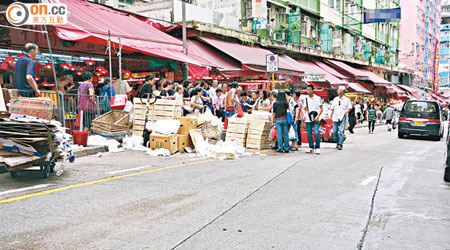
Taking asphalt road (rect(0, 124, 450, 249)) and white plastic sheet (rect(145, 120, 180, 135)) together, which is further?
white plastic sheet (rect(145, 120, 180, 135))

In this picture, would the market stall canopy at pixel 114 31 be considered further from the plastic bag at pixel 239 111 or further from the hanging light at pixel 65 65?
the plastic bag at pixel 239 111

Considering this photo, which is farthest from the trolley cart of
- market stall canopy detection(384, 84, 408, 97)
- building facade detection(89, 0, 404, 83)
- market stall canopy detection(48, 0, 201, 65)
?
market stall canopy detection(384, 84, 408, 97)

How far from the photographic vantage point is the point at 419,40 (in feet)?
218

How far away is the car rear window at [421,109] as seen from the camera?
709 inches

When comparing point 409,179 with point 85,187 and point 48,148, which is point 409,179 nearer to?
point 85,187

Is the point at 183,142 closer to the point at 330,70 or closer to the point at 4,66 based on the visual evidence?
the point at 4,66

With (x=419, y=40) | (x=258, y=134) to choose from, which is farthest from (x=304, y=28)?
(x=419, y=40)

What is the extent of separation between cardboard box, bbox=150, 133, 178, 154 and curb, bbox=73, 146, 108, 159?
4.13 ft

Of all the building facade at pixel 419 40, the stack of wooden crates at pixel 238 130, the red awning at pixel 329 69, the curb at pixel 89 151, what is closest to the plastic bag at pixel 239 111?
the stack of wooden crates at pixel 238 130

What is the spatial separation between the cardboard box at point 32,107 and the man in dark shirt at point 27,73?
109cm

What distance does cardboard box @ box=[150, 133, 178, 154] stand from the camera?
10281 mm

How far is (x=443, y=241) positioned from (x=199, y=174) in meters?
4.28

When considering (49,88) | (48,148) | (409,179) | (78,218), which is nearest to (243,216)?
(78,218)

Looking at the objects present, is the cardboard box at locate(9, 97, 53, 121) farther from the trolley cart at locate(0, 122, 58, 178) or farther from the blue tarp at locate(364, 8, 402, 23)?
the blue tarp at locate(364, 8, 402, 23)
